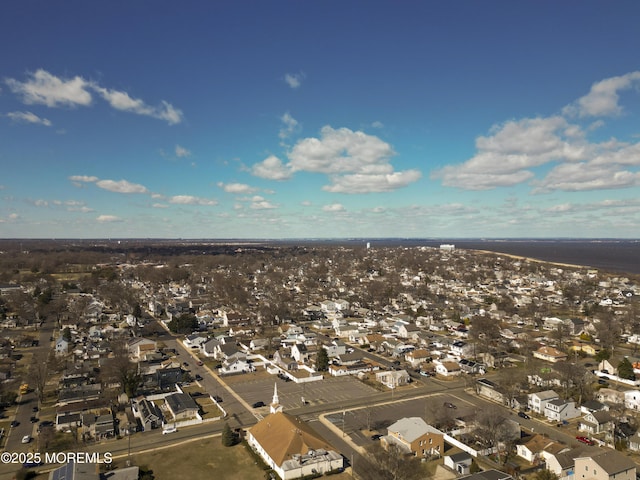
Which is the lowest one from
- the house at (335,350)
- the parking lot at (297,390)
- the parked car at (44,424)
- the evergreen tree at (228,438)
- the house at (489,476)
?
the parking lot at (297,390)

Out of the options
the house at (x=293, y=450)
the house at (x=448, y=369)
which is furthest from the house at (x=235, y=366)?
the house at (x=448, y=369)

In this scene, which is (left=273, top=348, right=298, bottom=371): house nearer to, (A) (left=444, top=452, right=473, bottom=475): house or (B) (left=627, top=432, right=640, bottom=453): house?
(A) (left=444, top=452, right=473, bottom=475): house

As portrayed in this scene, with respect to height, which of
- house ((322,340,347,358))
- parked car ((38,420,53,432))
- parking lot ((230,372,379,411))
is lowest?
parking lot ((230,372,379,411))

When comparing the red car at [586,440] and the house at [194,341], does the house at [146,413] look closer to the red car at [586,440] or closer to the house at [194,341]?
the house at [194,341]

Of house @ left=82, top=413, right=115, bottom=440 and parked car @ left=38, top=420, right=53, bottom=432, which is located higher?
house @ left=82, top=413, right=115, bottom=440

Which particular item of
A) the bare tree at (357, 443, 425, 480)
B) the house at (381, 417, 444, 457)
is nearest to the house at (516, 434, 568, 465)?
the house at (381, 417, 444, 457)

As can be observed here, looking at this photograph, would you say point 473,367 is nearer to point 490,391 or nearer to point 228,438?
point 490,391

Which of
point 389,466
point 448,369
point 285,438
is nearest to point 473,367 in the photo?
point 448,369
